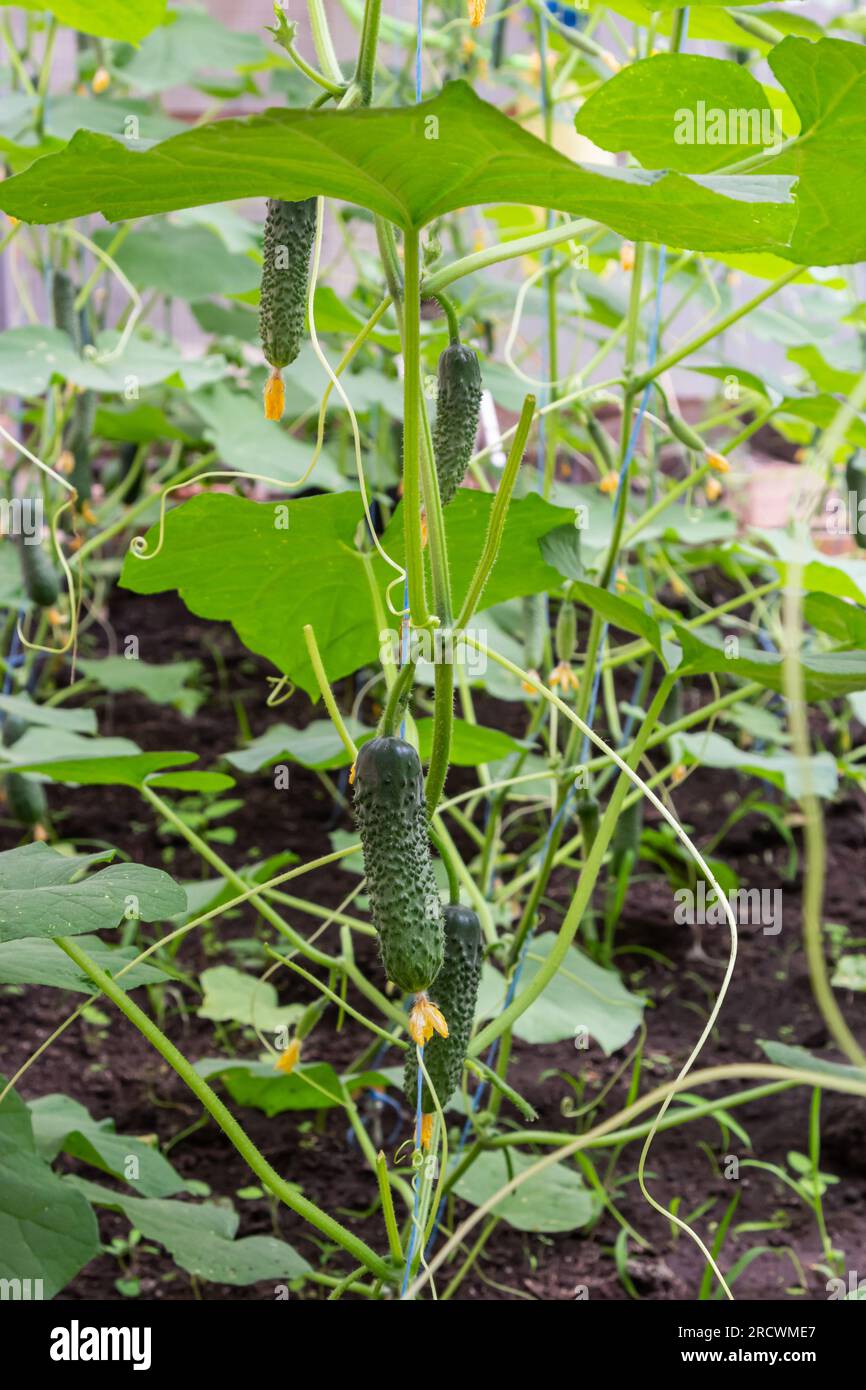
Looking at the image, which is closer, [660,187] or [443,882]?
[660,187]

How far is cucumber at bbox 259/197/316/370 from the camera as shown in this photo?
786mm

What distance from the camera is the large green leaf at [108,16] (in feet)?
4.61

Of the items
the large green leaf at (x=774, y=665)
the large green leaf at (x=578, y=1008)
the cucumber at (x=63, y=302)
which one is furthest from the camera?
the cucumber at (x=63, y=302)

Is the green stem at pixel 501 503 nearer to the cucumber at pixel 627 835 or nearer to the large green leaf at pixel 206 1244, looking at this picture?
the large green leaf at pixel 206 1244

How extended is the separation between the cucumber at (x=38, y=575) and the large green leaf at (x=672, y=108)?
1021 millimetres

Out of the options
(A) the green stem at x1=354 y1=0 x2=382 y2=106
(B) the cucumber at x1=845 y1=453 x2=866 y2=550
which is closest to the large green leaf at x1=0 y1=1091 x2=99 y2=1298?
(A) the green stem at x1=354 y1=0 x2=382 y2=106

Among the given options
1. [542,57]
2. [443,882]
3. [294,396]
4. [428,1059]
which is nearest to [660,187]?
[428,1059]

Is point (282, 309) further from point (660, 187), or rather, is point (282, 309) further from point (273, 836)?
point (273, 836)

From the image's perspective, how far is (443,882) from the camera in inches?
67.5

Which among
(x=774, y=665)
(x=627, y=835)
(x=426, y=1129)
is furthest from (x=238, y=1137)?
(x=627, y=835)

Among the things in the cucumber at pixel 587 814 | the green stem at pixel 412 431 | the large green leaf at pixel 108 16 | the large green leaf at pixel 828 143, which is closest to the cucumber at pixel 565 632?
the cucumber at pixel 587 814

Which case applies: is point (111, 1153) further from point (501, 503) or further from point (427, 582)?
point (501, 503)

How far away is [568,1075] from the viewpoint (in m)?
1.72

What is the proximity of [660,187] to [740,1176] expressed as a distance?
118 cm
